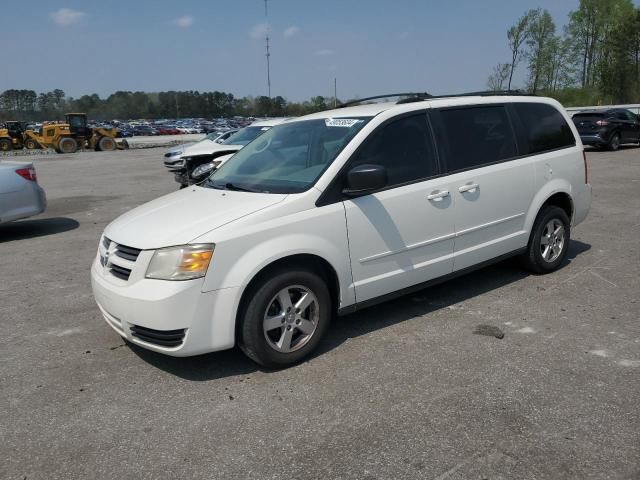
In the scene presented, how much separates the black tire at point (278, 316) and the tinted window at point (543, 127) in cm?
281

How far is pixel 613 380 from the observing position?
3.51 metres

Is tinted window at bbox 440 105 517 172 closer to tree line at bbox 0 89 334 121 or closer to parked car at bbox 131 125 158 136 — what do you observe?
parked car at bbox 131 125 158 136

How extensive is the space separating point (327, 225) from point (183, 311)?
1146 mm

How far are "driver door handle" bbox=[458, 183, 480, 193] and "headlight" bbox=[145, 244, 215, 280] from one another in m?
2.26

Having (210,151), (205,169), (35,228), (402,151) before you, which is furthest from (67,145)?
(402,151)

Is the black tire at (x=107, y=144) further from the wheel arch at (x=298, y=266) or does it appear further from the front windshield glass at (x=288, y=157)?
the wheel arch at (x=298, y=266)

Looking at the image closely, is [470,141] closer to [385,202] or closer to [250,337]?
[385,202]

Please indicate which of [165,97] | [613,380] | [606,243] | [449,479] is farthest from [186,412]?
[165,97]

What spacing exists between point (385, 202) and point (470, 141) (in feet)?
4.08

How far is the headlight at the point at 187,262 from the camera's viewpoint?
11.5 ft

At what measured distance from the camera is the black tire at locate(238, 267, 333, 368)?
3650mm

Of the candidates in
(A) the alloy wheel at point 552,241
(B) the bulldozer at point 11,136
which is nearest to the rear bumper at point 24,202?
(A) the alloy wheel at point 552,241

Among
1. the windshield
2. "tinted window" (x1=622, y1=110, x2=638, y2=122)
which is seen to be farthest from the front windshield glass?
"tinted window" (x1=622, y1=110, x2=638, y2=122)

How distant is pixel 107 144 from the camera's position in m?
35.5
